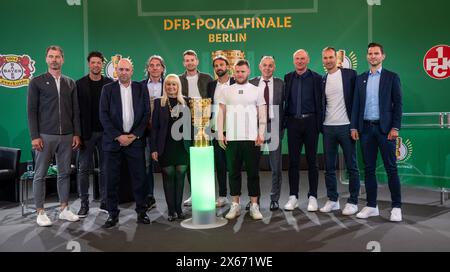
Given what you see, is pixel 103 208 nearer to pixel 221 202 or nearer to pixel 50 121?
pixel 50 121

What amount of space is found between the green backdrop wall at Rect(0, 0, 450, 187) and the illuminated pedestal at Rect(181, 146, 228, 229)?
12.9ft

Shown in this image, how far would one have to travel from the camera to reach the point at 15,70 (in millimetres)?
7371

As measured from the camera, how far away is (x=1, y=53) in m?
7.32

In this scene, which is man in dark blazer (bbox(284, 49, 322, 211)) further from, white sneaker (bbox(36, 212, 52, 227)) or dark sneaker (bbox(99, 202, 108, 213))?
white sneaker (bbox(36, 212, 52, 227))

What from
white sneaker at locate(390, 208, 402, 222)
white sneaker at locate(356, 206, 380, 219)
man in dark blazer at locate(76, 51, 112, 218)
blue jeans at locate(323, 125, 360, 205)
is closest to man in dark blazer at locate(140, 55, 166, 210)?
man in dark blazer at locate(76, 51, 112, 218)

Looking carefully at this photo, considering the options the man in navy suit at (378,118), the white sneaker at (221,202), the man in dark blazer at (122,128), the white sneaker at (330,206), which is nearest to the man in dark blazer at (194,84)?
the white sneaker at (221,202)

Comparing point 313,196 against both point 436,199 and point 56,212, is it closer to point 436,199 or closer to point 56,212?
point 436,199

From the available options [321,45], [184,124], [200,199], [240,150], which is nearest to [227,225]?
[200,199]

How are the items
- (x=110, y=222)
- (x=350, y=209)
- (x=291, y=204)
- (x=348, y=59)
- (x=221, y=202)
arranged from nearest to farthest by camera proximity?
1. (x=110, y=222)
2. (x=350, y=209)
3. (x=291, y=204)
4. (x=221, y=202)
5. (x=348, y=59)

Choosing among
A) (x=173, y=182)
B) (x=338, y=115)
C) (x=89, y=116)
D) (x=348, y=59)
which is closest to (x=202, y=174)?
(x=173, y=182)

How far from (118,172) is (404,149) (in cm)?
337

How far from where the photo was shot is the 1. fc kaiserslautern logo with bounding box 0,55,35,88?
24.1 feet

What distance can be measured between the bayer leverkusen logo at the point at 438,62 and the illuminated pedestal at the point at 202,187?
519 centimetres
